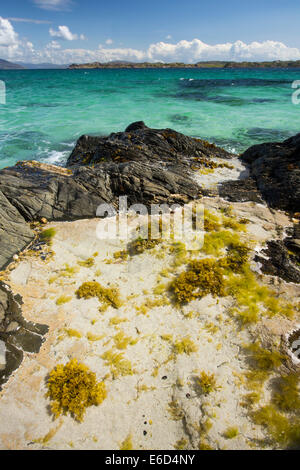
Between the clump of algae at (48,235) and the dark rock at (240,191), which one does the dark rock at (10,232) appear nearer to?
the clump of algae at (48,235)

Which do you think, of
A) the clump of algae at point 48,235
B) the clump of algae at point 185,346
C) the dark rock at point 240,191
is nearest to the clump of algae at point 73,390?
the clump of algae at point 185,346

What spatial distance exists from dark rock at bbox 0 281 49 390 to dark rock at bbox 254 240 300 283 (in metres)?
7.31

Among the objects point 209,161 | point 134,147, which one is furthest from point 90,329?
point 209,161

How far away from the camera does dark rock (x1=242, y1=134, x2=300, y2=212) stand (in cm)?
1200

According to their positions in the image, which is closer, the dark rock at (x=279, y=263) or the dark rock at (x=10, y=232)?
the dark rock at (x=279, y=263)

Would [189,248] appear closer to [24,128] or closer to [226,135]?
[226,135]

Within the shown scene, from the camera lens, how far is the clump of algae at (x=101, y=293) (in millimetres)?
7380

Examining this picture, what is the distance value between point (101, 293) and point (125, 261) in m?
1.63

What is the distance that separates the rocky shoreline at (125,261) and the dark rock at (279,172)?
69mm

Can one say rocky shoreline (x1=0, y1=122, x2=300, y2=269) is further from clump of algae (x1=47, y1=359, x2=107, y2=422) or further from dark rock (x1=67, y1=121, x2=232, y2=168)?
clump of algae (x1=47, y1=359, x2=107, y2=422)

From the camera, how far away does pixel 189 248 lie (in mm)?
9281

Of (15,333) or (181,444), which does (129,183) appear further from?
(181,444)

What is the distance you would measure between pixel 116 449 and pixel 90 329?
8.92 ft

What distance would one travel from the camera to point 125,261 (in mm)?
8836
